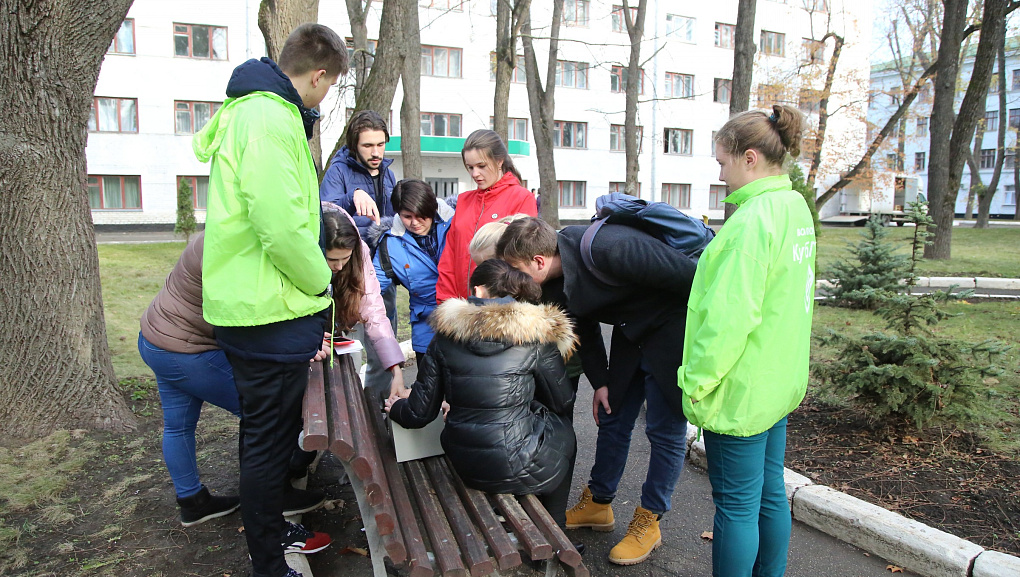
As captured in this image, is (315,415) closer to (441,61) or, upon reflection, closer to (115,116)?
(115,116)

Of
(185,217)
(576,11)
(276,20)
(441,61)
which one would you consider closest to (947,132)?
(276,20)

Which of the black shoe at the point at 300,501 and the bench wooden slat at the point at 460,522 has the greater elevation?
the bench wooden slat at the point at 460,522

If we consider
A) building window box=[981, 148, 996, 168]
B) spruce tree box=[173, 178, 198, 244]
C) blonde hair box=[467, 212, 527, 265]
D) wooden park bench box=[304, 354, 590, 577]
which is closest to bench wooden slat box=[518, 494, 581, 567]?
wooden park bench box=[304, 354, 590, 577]

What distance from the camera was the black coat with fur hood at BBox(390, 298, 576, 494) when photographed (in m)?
2.56

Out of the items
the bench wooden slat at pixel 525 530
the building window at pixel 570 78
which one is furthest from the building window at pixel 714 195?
the bench wooden slat at pixel 525 530

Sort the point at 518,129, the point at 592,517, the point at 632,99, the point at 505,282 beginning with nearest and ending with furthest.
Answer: the point at 505,282
the point at 592,517
the point at 632,99
the point at 518,129

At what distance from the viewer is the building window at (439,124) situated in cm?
3175

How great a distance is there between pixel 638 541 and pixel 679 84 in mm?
37008

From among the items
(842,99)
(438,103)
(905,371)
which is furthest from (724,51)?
(905,371)

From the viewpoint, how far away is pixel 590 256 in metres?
2.80

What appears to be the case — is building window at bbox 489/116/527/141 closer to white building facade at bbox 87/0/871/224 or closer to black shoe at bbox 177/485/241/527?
white building facade at bbox 87/0/871/224

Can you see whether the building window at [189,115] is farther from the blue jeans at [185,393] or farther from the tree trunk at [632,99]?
the blue jeans at [185,393]

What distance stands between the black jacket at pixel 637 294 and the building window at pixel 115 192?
97.5 feet

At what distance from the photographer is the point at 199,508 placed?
3191 millimetres
